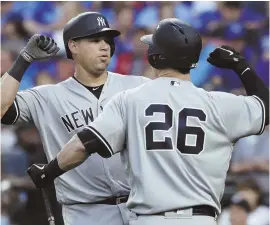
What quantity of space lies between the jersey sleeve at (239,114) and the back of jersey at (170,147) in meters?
0.05

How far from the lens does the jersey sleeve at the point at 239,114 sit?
428cm

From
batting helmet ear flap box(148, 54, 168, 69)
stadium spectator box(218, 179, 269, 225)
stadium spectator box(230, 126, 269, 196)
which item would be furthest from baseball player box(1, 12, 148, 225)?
stadium spectator box(230, 126, 269, 196)

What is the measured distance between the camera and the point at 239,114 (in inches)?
170

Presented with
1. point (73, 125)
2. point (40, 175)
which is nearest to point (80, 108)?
point (73, 125)

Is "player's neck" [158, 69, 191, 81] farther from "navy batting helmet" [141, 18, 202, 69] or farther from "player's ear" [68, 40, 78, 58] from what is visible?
"player's ear" [68, 40, 78, 58]

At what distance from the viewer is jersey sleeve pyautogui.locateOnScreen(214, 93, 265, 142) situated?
428 cm

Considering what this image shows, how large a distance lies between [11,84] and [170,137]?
137 cm

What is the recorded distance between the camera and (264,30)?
9352mm

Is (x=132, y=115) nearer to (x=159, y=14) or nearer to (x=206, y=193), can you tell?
(x=206, y=193)

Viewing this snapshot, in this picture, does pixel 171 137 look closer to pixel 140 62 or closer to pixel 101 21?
pixel 101 21

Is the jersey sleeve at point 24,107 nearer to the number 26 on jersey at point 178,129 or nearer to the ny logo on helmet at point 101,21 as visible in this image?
the ny logo on helmet at point 101,21

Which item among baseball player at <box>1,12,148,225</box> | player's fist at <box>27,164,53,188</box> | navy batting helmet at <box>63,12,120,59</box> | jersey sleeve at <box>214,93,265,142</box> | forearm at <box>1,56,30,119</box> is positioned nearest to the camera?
jersey sleeve at <box>214,93,265,142</box>

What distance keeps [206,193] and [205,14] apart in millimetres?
5626

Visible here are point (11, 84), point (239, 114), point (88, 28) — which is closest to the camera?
point (239, 114)
